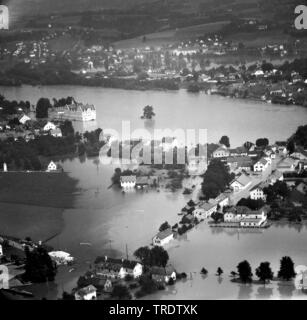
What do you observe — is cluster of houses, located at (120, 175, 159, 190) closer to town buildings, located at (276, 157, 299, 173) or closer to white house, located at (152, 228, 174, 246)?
town buildings, located at (276, 157, 299, 173)

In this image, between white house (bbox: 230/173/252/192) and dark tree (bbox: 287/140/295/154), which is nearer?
white house (bbox: 230/173/252/192)

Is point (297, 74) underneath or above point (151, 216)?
above

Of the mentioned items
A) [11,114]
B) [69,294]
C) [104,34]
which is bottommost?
[69,294]

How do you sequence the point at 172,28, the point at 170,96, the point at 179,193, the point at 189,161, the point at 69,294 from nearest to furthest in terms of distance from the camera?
the point at 69,294
the point at 179,193
the point at 189,161
the point at 172,28
the point at 170,96

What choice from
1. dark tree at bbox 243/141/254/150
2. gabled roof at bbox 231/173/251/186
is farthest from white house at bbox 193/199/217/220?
dark tree at bbox 243/141/254/150

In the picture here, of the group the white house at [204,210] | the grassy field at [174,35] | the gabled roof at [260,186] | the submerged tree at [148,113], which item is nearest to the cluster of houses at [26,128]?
the submerged tree at [148,113]

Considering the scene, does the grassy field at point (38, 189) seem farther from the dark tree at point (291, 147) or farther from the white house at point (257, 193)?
the dark tree at point (291, 147)
